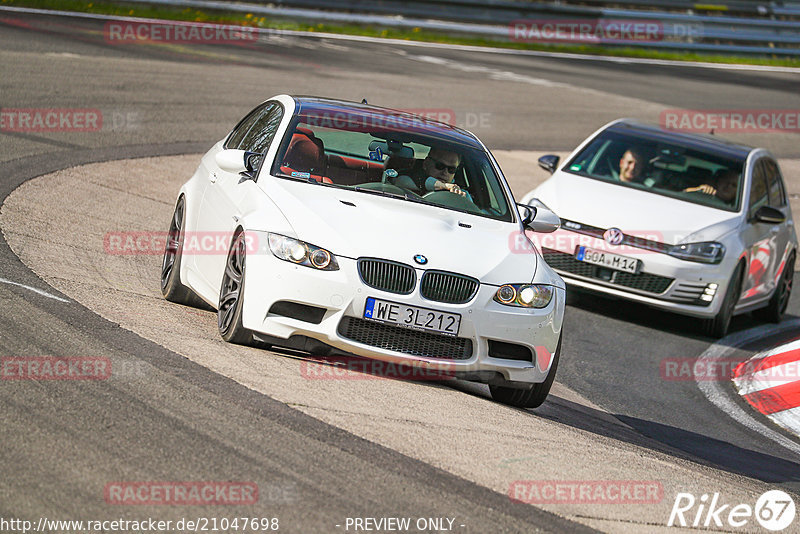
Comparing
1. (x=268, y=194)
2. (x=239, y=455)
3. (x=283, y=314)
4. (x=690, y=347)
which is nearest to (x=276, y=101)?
(x=268, y=194)

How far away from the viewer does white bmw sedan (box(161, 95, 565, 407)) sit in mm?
6699

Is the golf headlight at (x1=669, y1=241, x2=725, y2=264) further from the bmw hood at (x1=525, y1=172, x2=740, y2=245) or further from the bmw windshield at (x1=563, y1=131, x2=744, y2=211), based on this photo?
the bmw windshield at (x1=563, y1=131, x2=744, y2=211)

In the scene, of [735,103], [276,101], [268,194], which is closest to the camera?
[268,194]

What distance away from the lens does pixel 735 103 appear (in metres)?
26.8

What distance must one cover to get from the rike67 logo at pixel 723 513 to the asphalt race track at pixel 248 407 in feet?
0.21

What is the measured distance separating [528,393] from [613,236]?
14.0 ft

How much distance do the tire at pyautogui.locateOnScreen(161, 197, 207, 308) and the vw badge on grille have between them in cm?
439

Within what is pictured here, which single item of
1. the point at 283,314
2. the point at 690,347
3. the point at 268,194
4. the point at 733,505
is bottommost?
the point at 690,347

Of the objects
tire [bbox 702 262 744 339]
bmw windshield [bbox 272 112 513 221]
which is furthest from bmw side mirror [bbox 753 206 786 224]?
bmw windshield [bbox 272 112 513 221]

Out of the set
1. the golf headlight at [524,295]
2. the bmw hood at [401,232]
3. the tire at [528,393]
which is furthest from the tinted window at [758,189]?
the golf headlight at [524,295]

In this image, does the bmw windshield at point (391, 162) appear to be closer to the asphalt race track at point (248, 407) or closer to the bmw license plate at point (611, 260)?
the asphalt race track at point (248, 407)

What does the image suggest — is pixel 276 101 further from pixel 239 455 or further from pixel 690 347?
pixel 690 347

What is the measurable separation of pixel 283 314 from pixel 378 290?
55 cm

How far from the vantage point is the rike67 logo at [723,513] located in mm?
5582
